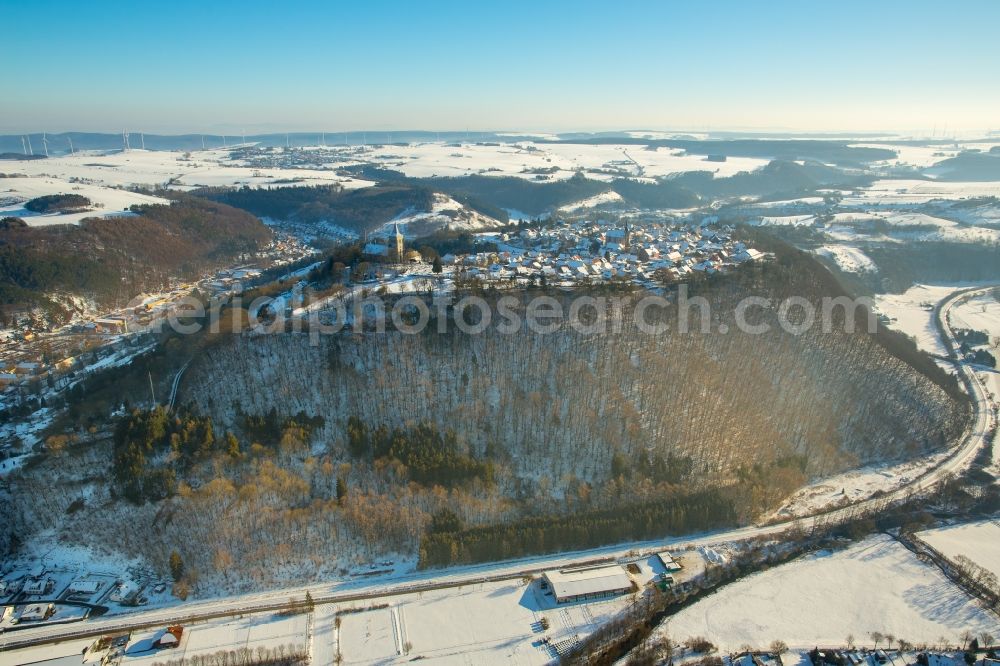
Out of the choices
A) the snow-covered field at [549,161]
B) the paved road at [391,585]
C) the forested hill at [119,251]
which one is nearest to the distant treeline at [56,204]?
the forested hill at [119,251]

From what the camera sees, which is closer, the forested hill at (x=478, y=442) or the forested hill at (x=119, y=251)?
the forested hill at (x=478, y=442)

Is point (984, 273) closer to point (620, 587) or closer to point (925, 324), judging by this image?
point (925, 324)

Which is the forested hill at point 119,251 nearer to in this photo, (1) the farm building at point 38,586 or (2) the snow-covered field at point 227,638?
(1) the farm building at point 38,586

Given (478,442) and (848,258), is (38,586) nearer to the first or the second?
(478,442)

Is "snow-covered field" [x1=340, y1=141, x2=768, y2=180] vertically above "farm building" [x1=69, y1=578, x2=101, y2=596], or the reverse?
"snow-covered field" [x1=340, y1=141, x2=768, y2=180]

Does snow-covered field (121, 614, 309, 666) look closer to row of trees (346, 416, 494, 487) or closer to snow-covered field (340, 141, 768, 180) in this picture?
row of trees (346, 416, 494, 487)

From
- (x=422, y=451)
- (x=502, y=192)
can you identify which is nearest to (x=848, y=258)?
(x=422, y=451)

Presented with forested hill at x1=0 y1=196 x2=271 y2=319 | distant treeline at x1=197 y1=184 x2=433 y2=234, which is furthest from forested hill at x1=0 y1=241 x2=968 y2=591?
distant treeline at x1=197 y1=184 x2=433 y2=234

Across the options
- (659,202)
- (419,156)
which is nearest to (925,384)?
(659,202)
